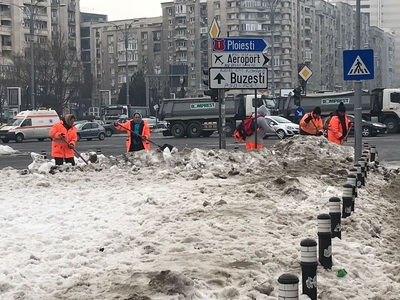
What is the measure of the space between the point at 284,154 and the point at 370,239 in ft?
30.1

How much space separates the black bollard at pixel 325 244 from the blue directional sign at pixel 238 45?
10360mm

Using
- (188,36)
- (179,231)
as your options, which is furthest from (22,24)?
(179,231)

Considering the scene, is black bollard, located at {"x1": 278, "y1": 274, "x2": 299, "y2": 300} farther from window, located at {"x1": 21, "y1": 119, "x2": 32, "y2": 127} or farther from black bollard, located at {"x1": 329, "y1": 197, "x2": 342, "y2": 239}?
window, located at {"x1": 21, "y1": 119, "x2": 32, "y2": 127}

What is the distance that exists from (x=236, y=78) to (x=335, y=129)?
4159mm

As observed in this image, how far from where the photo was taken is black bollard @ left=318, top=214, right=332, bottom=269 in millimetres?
7570

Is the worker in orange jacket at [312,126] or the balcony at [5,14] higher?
the balcony at [5,14]

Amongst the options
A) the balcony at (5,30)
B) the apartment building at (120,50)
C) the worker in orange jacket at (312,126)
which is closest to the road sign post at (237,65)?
the worker in orange jacket at (312,126)

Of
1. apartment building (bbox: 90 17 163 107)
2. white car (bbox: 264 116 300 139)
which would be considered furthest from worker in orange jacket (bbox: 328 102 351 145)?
apartment building (bbox: 90 17 163 107)

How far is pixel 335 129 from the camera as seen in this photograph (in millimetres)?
20578

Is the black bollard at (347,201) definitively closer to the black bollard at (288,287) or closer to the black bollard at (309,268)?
the black bollard at (309,268)

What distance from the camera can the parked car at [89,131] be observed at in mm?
50125

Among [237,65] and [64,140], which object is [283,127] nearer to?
[237,65]

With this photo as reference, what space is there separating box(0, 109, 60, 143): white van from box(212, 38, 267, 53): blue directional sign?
3263 cm

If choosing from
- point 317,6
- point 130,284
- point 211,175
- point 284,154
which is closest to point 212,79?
point 284,154
